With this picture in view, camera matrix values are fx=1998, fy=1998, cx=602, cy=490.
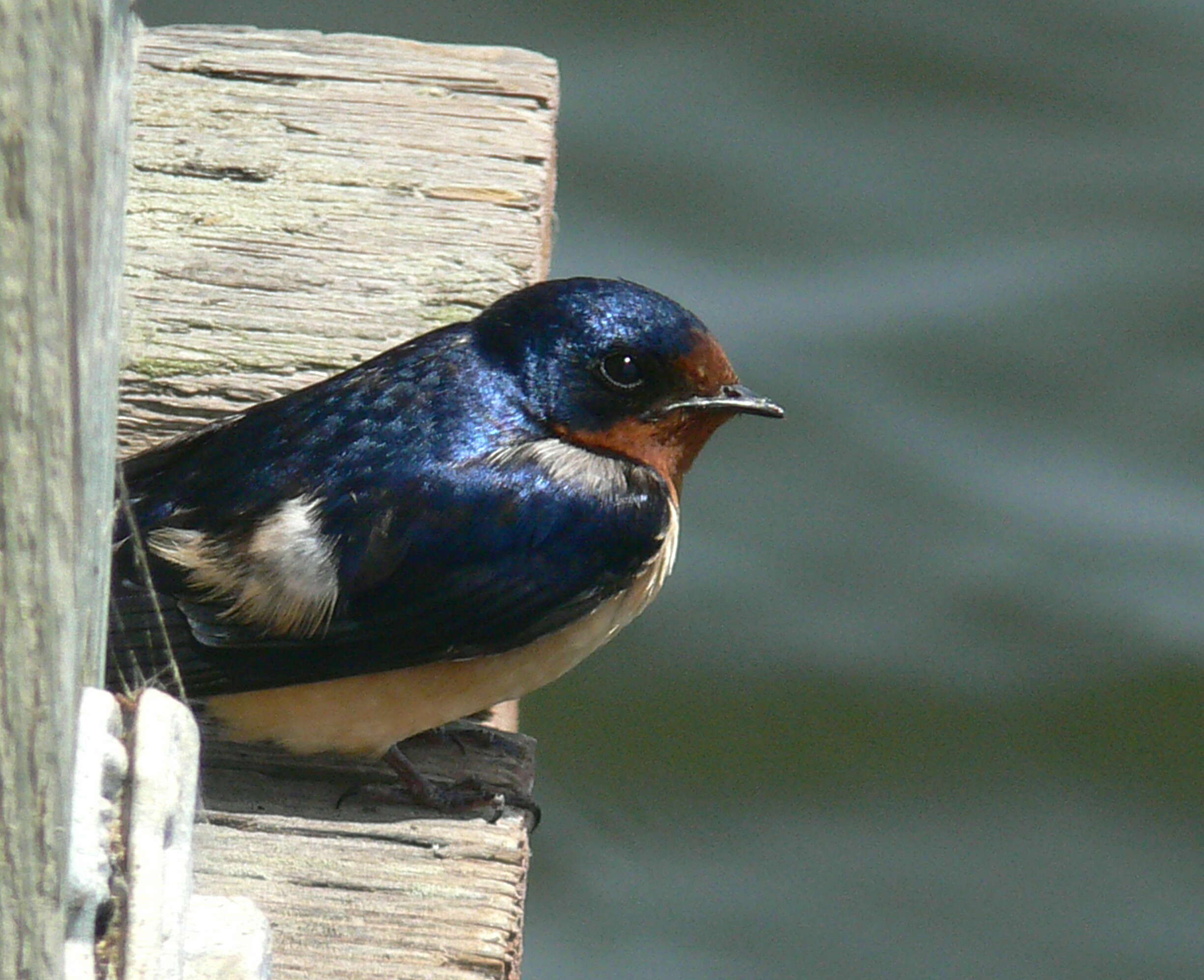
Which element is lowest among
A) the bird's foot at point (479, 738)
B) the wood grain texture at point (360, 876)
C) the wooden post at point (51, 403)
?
the bird's foot at point (479, 738)

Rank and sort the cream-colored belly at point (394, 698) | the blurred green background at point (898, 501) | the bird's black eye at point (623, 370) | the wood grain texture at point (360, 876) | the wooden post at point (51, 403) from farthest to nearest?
the blurred green background at point (898, 501)
the bird's black eye at point (623, 370)
the cream-colored belly at point (394, 698)
the wood grain texture at point (360, 876)
the wooden post at point (51, 403)

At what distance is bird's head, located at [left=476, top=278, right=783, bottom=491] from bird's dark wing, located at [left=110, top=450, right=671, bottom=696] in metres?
0.23

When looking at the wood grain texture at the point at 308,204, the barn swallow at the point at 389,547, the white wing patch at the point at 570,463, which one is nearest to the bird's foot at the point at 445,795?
the barn swallow at the point at 389,547

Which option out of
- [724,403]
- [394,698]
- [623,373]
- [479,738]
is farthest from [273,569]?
[724,403]

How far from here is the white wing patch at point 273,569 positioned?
261 cm

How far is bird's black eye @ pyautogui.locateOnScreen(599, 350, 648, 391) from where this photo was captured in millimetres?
2975

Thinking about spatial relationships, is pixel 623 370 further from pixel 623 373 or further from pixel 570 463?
pixel 570 463

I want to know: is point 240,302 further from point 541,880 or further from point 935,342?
point 935,342

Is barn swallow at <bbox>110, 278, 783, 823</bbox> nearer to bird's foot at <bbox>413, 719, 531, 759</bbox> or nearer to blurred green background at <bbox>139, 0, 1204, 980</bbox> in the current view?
bird's foot at <bbox>413, 719, 531, 759</bbox>

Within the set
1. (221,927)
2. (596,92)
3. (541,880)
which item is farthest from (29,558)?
(596,92)

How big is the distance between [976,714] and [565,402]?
2.53 m

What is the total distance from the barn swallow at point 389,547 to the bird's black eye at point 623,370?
0.16 ft

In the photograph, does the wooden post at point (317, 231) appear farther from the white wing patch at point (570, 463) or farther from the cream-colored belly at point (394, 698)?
the white wing patch at point (570, 463)

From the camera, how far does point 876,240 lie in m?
6.16
